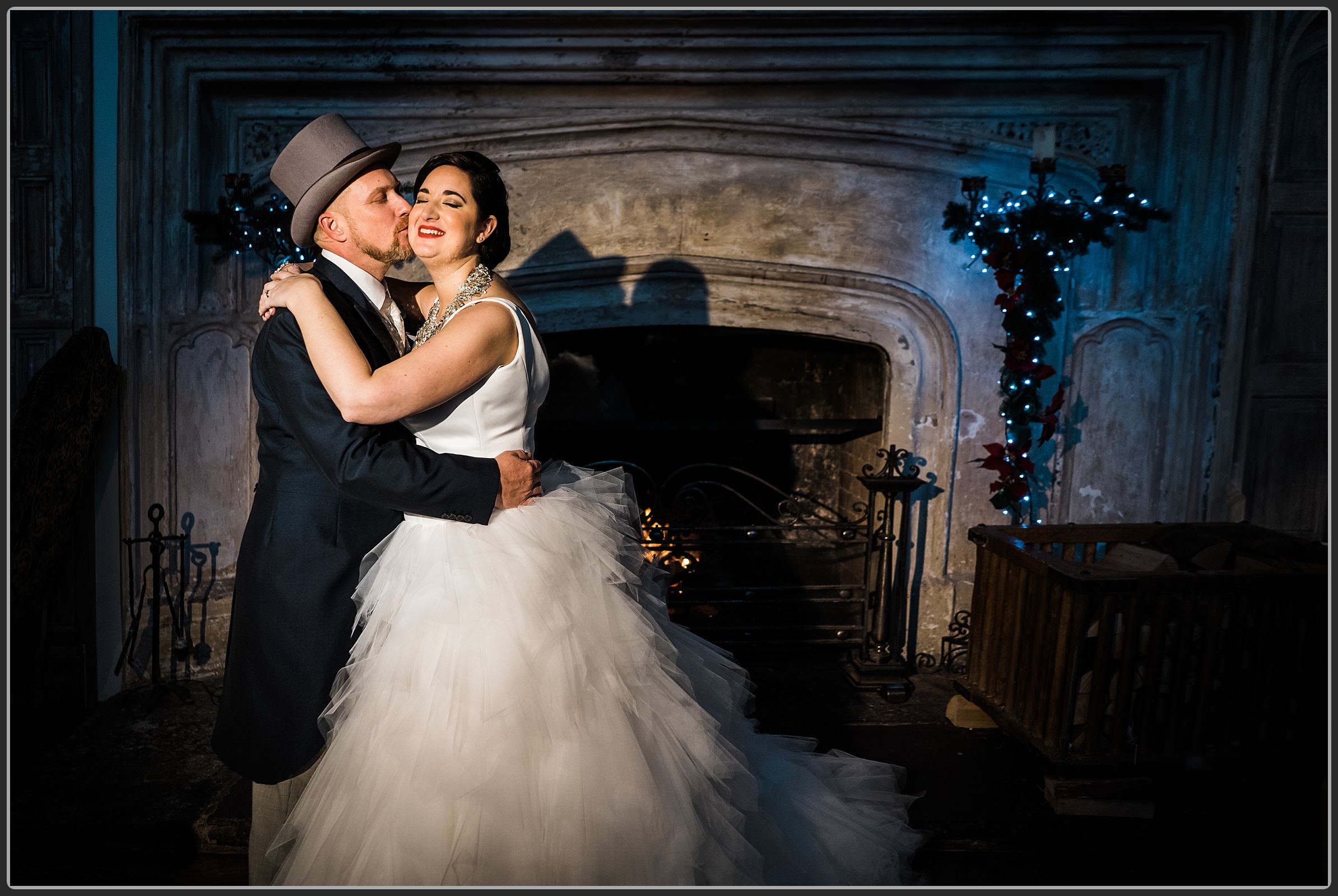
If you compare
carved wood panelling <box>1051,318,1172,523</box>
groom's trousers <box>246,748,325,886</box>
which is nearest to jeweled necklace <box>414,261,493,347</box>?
groom's trousers <box>246,748,325,886</box>

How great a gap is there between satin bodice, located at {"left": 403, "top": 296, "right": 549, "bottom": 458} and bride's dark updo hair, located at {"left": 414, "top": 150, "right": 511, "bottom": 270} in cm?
18

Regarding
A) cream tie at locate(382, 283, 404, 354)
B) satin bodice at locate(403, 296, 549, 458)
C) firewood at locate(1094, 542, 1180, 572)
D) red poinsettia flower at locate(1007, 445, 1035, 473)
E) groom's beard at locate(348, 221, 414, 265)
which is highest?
groom's beard at locate(348, 221, 414, 265)

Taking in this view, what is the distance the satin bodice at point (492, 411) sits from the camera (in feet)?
7.61

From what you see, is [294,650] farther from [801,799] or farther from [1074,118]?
[1074,118]

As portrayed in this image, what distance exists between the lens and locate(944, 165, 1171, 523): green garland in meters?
4.00

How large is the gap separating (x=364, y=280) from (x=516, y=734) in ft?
4.10

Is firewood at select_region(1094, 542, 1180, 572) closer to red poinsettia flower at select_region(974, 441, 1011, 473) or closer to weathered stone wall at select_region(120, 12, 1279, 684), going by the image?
red poinsettia flower at select_region(974, 441, 1011, 473)

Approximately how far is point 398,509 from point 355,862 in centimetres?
84

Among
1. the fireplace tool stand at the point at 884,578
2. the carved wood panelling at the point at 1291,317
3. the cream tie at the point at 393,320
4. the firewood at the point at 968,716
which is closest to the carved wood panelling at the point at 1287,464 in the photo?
the carved wood panelling at the point at 1291,317

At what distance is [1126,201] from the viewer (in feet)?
13.2

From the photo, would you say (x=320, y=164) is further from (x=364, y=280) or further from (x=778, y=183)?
(x=778, y=183)

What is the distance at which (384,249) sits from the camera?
2467mm

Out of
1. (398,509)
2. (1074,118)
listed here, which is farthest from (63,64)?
(1074,118)

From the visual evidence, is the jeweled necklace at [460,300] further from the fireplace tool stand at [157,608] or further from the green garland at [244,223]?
the fireplace tool stand at [157,608]
